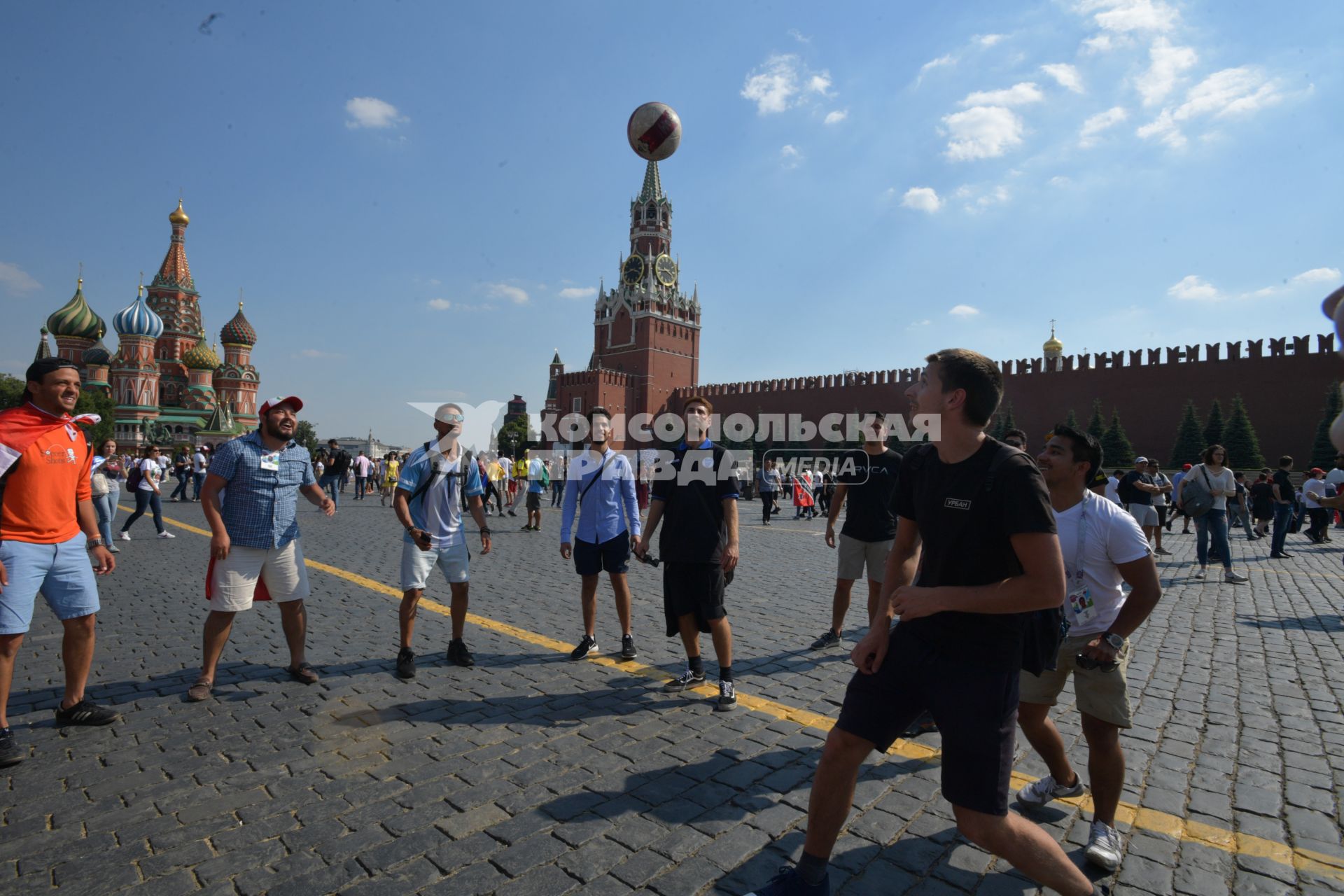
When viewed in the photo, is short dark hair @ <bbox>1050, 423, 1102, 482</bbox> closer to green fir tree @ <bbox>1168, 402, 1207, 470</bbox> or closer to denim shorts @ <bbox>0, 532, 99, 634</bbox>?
denim shorts @ <bbox>0, 532, 99, 634</bbox>

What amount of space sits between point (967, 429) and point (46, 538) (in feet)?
12.3

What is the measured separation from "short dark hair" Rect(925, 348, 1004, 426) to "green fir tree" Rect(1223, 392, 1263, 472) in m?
38.1

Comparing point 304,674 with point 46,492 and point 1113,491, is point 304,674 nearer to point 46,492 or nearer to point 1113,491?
point 46,492

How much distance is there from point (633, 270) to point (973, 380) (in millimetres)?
72614

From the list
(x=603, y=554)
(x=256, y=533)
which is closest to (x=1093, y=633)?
(x=603, y=554)

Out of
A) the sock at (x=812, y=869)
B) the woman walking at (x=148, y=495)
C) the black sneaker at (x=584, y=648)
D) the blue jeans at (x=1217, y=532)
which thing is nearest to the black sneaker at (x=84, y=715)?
the black sneaker at (x=584, y=648)

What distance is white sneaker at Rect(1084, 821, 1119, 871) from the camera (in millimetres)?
2205

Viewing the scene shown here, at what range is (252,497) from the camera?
3.79 m

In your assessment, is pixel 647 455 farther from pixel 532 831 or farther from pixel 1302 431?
pixel 1302 431

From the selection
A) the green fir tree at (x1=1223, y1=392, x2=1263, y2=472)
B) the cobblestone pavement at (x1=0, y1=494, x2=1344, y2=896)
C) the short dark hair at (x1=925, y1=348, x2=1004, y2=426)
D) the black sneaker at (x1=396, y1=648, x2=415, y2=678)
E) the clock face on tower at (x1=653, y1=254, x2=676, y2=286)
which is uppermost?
the clock face on tower at (x1=653, y1=254, x2=676, y2=286)

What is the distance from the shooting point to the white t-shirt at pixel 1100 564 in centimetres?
239

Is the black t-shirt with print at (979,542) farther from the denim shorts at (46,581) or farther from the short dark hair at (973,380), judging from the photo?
the denim shorts at (46,581)

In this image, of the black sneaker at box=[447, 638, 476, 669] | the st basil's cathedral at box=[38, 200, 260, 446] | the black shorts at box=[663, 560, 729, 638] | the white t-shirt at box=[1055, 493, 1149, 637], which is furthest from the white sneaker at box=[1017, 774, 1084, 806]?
the st basil's cathedral at box=[38, 200, 260, 446]

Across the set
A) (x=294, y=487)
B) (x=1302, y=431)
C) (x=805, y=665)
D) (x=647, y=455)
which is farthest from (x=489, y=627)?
(x=1302, y=431)
